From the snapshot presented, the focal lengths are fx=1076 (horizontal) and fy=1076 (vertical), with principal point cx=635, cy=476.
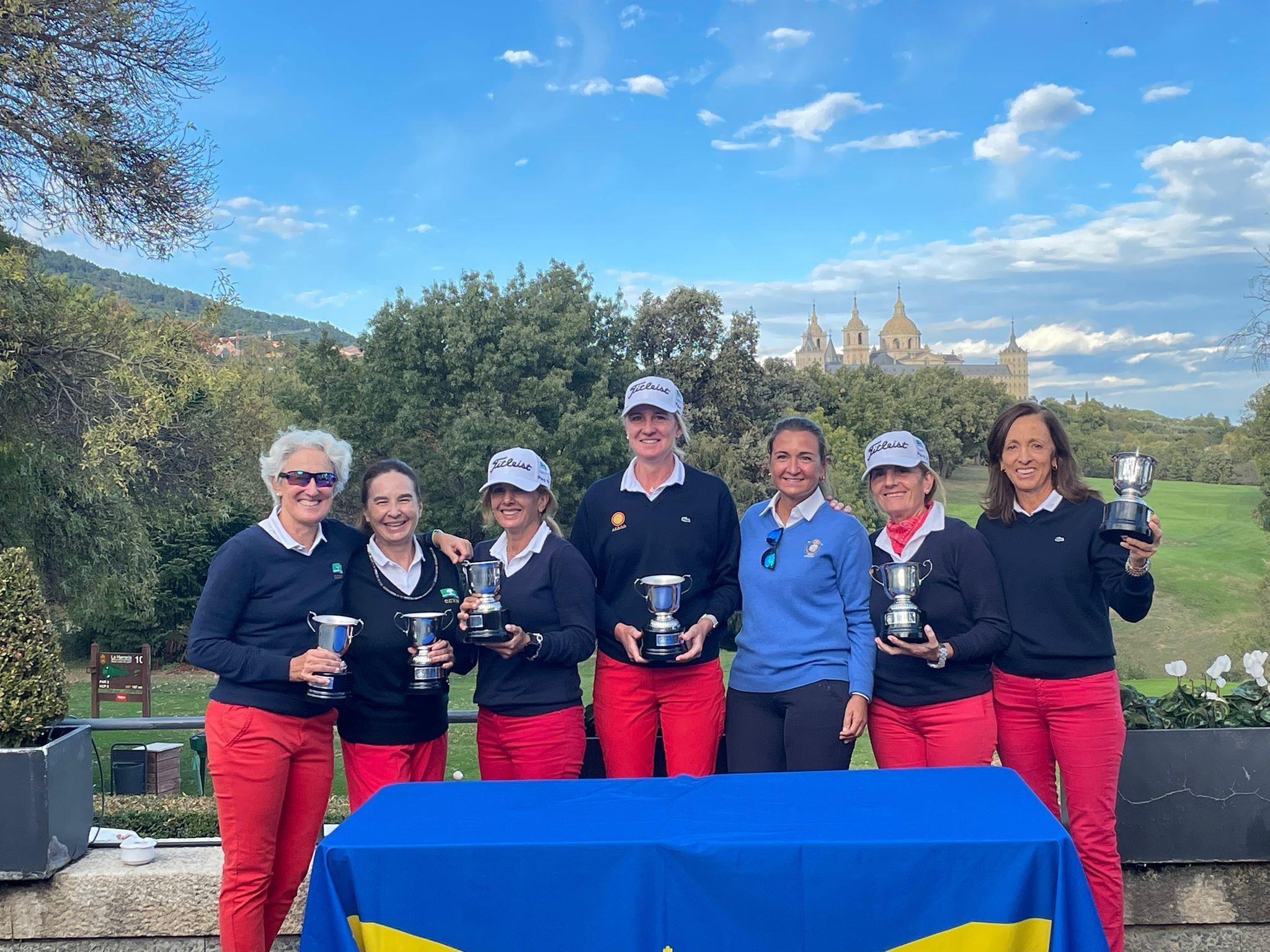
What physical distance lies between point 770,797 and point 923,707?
1.04m

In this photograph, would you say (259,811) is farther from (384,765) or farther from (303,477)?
(303,477)

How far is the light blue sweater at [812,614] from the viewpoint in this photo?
12.3 ft

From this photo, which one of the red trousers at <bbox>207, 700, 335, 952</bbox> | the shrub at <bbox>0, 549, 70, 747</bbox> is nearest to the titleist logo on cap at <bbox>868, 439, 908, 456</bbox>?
the red trousers at <bbox>207, 700, 335, 952</bbox>

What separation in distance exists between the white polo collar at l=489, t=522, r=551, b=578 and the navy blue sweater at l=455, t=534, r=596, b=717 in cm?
1

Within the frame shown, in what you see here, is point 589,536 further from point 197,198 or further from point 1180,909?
point 197,198

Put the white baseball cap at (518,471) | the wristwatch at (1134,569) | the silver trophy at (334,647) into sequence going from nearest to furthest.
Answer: the silver trophy at (334,647), the wristwatch at (1134,569), the white baseball cap at (518,471)

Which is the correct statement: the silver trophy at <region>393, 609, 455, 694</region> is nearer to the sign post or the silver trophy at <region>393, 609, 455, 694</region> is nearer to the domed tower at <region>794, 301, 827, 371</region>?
the sign post

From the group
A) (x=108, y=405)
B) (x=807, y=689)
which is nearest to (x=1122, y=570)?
(x=807, y=689)

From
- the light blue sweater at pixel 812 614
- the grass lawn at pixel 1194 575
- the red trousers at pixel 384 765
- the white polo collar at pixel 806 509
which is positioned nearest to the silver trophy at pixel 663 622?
the light blue sweater at pixel 812 614

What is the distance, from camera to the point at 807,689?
3734 millimetres

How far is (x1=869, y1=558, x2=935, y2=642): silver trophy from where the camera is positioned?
3.59 meters

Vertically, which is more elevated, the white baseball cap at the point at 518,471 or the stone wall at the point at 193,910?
the white baseball cap at the point at 518,471

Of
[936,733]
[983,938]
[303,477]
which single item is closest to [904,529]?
[936,733]

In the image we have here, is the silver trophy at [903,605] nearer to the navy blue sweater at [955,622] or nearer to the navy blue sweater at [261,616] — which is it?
the navy blue sweater at [955,622]
